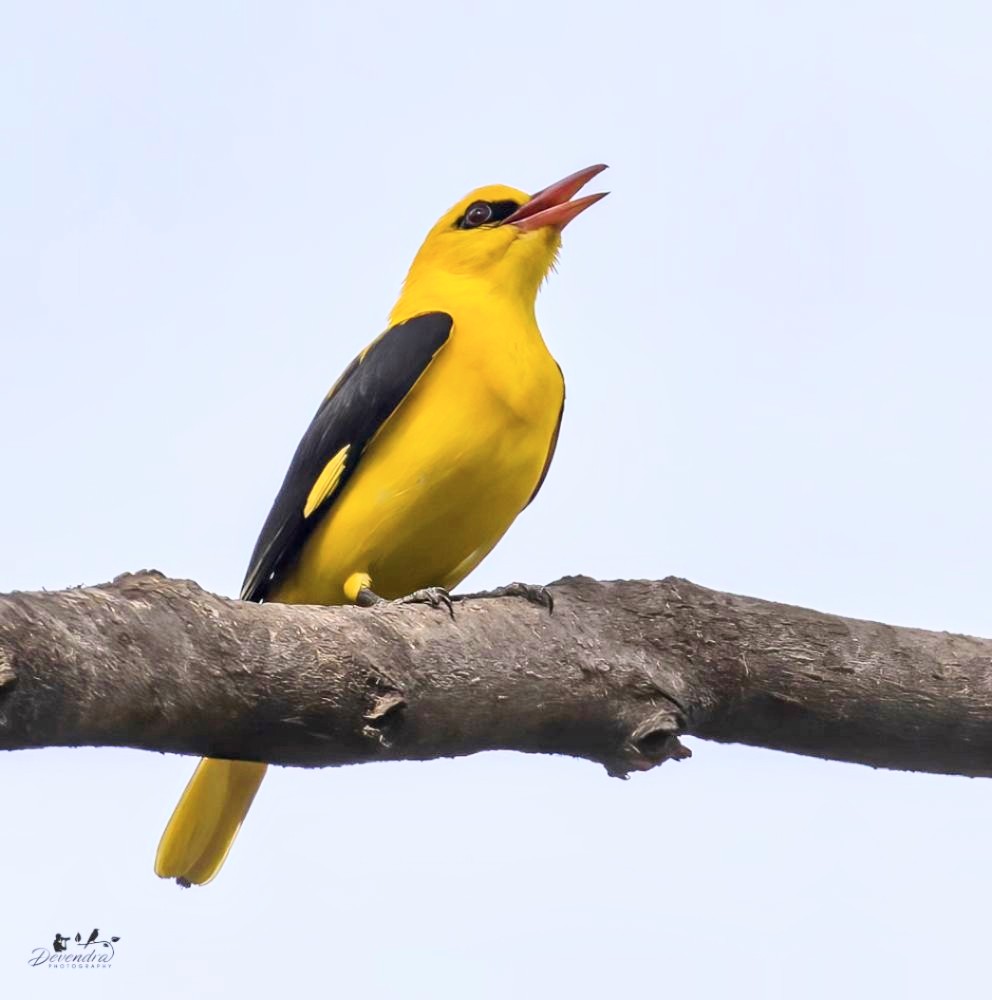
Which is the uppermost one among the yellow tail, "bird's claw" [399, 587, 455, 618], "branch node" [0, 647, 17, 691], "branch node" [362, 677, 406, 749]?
"bird's claw" [399, 587, 455, 618]

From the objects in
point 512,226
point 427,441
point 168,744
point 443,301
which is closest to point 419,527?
point 427,441

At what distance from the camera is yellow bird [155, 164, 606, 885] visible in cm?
519

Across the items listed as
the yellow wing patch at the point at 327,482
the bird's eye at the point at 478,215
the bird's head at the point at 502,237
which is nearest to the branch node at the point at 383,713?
the yellow wing patch at the point at 327,482

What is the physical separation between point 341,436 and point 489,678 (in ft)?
6.28

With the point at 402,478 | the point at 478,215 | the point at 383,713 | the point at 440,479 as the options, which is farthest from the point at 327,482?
the point at 383,713

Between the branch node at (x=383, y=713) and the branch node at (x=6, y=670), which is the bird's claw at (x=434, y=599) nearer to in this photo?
the branch node at (x=383, y=713)

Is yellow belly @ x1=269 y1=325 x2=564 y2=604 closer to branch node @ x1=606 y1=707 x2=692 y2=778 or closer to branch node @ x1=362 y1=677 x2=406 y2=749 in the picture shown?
branch node @ x1=606 y1=707 x2=692 y2=778

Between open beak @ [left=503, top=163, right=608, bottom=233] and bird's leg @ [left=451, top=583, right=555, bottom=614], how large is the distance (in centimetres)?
215

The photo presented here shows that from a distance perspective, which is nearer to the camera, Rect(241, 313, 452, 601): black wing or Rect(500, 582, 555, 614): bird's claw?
Rect(500, 582, 555, 614): bird's claw

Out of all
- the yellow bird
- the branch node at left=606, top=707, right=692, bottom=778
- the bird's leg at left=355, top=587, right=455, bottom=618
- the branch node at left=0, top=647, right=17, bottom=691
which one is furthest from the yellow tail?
the branch node at left=0, top=647, right=17, bottom=691

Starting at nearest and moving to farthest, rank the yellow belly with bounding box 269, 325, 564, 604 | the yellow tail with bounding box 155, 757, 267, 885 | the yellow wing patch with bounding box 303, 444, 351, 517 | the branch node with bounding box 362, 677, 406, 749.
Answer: the branch node with bounding box 362, 677, 406, 749 < the yellow tail with bounding box 155, 757, 267, 885 < the yellow belly with bounding box 269, 325, 564, 604 < the yellow wing patch with bounding box 303, 444, 351, 517

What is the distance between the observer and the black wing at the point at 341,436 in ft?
17.7

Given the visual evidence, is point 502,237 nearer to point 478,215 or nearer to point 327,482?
point 478,215

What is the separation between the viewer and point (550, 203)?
6301 millimetres
